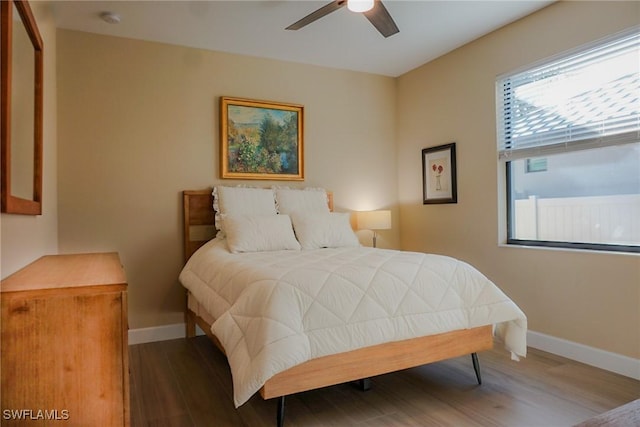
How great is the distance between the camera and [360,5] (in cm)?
249

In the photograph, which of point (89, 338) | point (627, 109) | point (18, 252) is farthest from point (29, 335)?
point (627, 109)

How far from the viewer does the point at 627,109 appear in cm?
276

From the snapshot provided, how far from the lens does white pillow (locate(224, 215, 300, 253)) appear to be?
129 inches

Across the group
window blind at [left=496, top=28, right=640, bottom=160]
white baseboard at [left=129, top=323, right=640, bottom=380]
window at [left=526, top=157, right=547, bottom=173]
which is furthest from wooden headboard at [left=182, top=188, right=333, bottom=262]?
window at [left=526, top=157, right=547, bottom=173]

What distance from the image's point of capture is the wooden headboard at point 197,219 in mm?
3723

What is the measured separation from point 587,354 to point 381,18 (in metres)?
2.73

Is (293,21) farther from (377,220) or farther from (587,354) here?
(587,354)

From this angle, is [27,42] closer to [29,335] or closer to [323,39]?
[29,335]

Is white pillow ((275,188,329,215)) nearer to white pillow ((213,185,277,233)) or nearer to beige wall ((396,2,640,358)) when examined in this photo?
white pillow ((213,185,277,233))

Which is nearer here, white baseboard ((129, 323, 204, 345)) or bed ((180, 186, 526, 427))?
bed ((180, 186, 526, 427))

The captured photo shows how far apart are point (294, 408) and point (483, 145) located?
2.79 meters

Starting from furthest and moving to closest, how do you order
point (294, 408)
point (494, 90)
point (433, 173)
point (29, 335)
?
point (433, 173), point (494, 90), point (294, 408), point (29, 335)

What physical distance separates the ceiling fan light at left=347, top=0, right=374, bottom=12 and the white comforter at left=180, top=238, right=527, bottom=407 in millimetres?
1567

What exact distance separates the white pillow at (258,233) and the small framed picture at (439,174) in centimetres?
168
